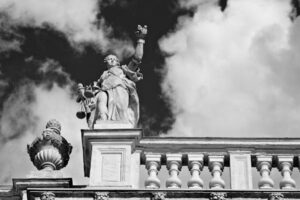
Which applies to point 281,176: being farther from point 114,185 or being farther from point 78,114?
point 78,114

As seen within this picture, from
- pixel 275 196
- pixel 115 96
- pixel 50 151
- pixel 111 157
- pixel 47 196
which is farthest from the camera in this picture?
pixel 115 96

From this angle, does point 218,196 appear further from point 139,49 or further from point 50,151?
point 139,49

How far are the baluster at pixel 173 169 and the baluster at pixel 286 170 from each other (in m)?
1.90

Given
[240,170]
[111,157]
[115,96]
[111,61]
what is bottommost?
[240,170]

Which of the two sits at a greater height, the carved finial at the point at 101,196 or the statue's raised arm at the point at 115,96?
the statue's raised arm at the point at 115,96

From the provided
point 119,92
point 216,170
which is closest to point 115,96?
point 119,92

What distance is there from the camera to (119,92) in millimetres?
18688

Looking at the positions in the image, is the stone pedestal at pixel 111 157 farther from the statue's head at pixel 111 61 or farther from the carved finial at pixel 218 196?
the statue's head at pixel 111 61

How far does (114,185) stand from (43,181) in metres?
1.38

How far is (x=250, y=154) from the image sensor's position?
17.4m

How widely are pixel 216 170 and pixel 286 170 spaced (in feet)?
4.29

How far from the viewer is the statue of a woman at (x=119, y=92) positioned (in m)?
18.3

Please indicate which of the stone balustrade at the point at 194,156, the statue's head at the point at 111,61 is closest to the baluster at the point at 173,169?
the stone balustrade at the point at 194,156

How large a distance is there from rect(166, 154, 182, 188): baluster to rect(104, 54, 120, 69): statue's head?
305cm
